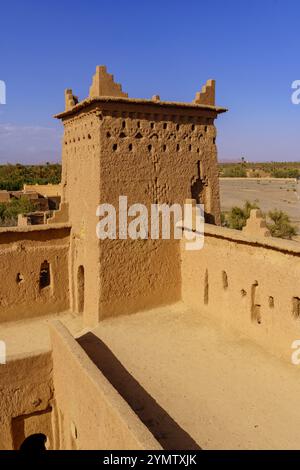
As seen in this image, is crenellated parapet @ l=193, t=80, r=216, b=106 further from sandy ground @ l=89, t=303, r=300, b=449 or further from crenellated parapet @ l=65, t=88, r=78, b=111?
sandy ground @ l=89, t=303, r=300, b=449

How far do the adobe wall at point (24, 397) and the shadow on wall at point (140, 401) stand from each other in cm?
109

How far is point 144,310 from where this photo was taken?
11.1 m

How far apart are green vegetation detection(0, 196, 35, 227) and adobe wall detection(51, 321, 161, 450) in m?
18.7

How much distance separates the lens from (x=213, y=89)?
11.7 m

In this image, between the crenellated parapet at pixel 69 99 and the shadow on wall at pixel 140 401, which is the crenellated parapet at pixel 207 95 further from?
the shadow on wall at pixel 140 401

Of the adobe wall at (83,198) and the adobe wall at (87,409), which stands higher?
the adobe wall at (83,198)

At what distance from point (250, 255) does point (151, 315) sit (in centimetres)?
314

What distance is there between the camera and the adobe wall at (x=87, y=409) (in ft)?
18.1

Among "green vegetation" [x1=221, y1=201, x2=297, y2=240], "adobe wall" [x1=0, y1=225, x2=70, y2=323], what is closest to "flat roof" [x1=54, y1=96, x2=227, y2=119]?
"adobe wall" [x1=0, y1=225, x2=70, y2=323]

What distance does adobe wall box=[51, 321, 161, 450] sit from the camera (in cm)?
551

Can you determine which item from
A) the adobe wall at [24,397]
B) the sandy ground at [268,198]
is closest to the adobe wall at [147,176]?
the adobe wall at [24,397]

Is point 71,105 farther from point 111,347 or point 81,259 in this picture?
point 111,347

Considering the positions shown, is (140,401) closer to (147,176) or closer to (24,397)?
(24,397)
